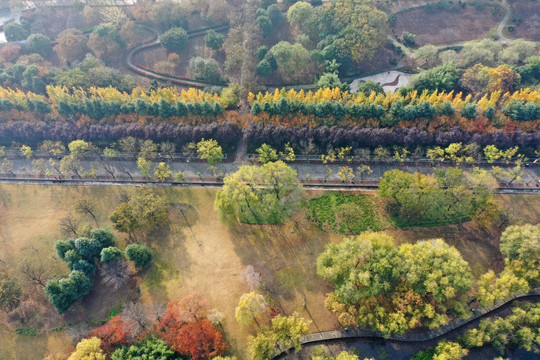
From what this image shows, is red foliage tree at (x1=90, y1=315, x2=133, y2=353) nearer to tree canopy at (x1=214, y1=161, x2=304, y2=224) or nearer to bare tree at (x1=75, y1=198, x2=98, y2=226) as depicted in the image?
bare tree at (x1=75, y1=198, x2=98, y2=226)

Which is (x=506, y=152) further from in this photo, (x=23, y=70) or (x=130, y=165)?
(x=23, y=70)

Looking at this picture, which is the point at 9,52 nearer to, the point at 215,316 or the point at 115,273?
the point at 115,273

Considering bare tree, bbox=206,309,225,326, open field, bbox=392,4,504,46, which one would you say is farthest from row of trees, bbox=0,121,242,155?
open field, bbox=392,4,504,46

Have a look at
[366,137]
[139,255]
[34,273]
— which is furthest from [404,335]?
[34,273]

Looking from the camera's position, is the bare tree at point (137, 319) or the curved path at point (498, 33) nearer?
the bare tree at point (137, 319)

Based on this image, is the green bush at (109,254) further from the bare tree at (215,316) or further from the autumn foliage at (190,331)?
the bare tree at (215,316)

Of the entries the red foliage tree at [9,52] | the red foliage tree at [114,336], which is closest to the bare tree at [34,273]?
the red foliage tree at [114,336]

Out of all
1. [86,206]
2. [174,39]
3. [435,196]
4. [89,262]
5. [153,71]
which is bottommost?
[89,262]
